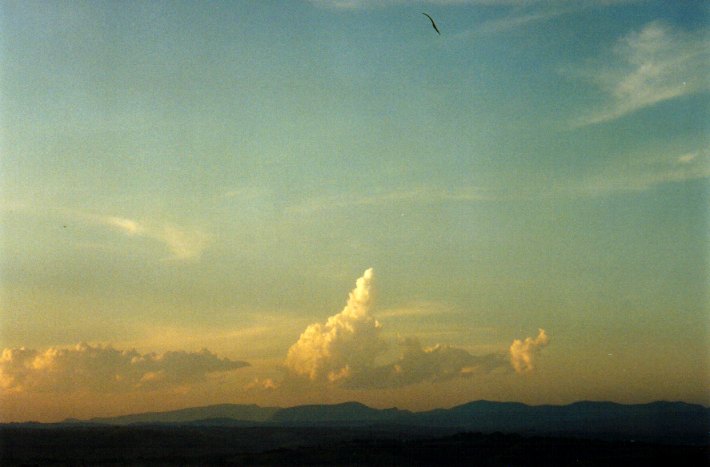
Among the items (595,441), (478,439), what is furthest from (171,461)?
(595,441)

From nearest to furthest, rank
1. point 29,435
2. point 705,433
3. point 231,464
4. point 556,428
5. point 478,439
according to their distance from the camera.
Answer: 1. point 231,464
2. point 478,439
3. point 29,435
4. point 705,433
5. point 556,428

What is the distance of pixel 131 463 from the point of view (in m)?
119

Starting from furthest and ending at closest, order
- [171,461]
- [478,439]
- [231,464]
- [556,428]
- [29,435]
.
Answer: [556,428] → [29,435] → [478,439] → [171,461] → [231,464]

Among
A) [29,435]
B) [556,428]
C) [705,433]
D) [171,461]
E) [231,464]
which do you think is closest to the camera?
[231,464]

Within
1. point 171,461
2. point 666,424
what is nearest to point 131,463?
point 171,461

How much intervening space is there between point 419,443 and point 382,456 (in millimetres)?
17378

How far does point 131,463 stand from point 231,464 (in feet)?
60.5

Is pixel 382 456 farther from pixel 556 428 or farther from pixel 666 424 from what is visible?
pixel 666 424

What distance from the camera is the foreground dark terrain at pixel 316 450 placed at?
387 ft

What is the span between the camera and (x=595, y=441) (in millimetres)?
136375

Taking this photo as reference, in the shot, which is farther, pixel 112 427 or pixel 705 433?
pixel 705 433

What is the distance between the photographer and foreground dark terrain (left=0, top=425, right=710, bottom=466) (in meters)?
118

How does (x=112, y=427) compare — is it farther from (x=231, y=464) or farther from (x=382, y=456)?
(x=382, y=456)

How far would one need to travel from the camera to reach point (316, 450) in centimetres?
12781
